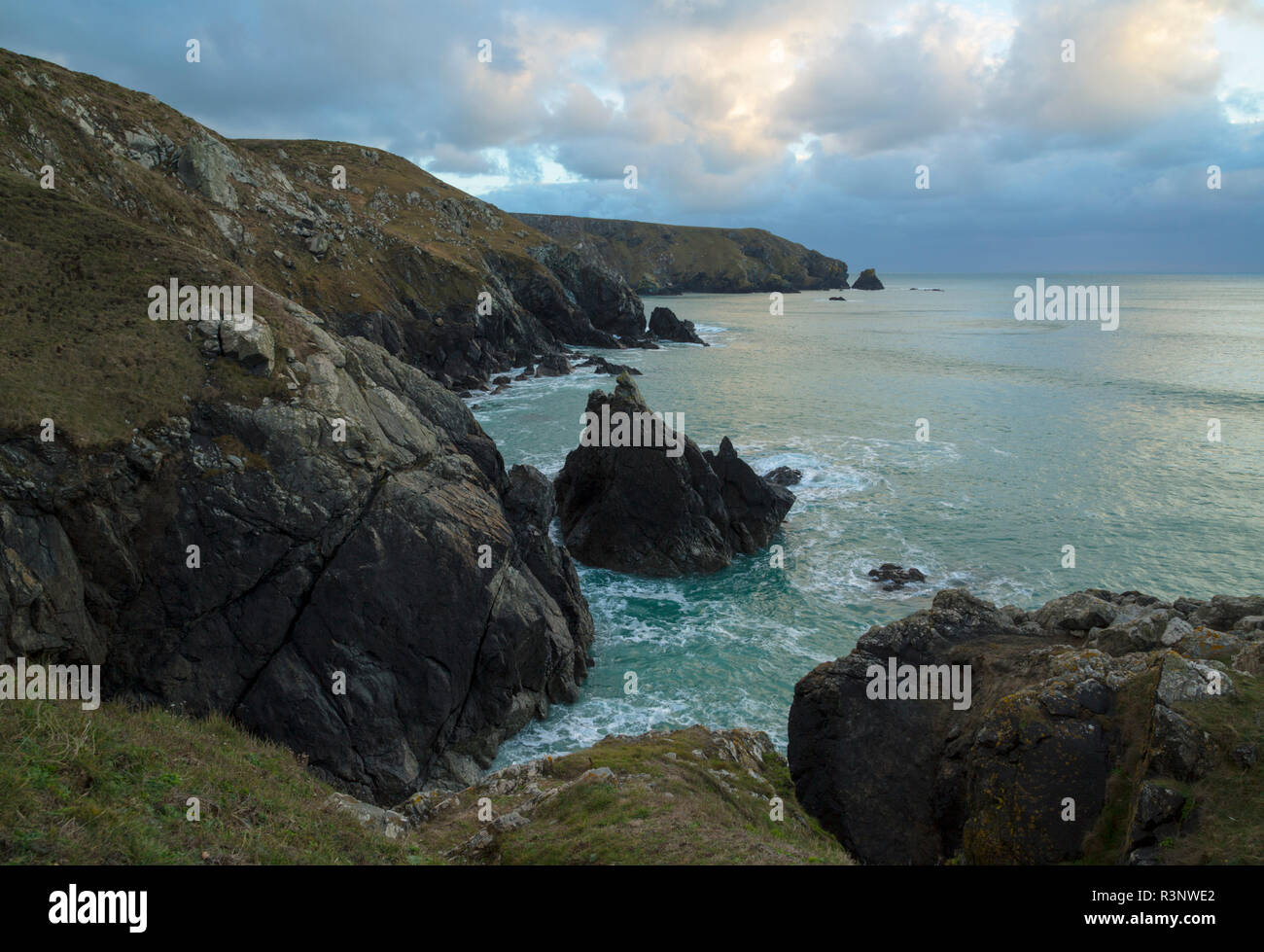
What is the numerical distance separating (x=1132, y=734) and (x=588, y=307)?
433ft

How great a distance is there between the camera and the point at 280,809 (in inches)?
448

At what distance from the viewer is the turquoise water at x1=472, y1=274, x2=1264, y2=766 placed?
30.8m

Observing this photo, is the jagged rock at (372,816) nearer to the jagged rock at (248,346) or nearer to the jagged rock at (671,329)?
the jagged rock at (248,346)

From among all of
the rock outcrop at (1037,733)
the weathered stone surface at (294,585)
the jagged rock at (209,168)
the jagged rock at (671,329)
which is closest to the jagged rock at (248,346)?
the weathered stone surface at (294,585)

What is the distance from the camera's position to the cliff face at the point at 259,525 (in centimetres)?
1994

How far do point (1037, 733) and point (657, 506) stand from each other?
27.6 meters

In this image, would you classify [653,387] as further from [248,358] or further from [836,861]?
[836,861]

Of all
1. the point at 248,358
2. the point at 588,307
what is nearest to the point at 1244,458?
the point at 248,358

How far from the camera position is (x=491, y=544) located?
2559 centimetres

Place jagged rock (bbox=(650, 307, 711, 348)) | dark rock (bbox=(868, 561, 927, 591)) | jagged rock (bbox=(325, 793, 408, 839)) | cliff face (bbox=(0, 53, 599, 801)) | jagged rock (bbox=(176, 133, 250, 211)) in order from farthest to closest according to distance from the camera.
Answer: jagged rock (bbox=(650, 307, 711, 348)), jagged rock (bbox=(176, 133, 250, 211)), dark rock (bbox=(868, 561, 927, 591)), cliff face (bbox=(0, 53, 599, 801)), jagged rock (bbox=(325, 793, 408, 839))

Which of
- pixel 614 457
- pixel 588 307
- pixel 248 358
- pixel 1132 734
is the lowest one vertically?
pixel 1132 734

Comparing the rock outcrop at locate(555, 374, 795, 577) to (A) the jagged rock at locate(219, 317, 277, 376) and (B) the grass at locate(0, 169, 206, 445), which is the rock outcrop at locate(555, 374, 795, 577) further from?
(B) the grass at locate(0, 169, 206, 445)

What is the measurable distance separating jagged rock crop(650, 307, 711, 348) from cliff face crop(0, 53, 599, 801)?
104 m

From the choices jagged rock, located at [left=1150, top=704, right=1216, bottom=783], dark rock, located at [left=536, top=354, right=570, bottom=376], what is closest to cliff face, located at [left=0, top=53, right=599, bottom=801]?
jagged rock, located at [left=1150, top=704, right=1216, bottom=783]
